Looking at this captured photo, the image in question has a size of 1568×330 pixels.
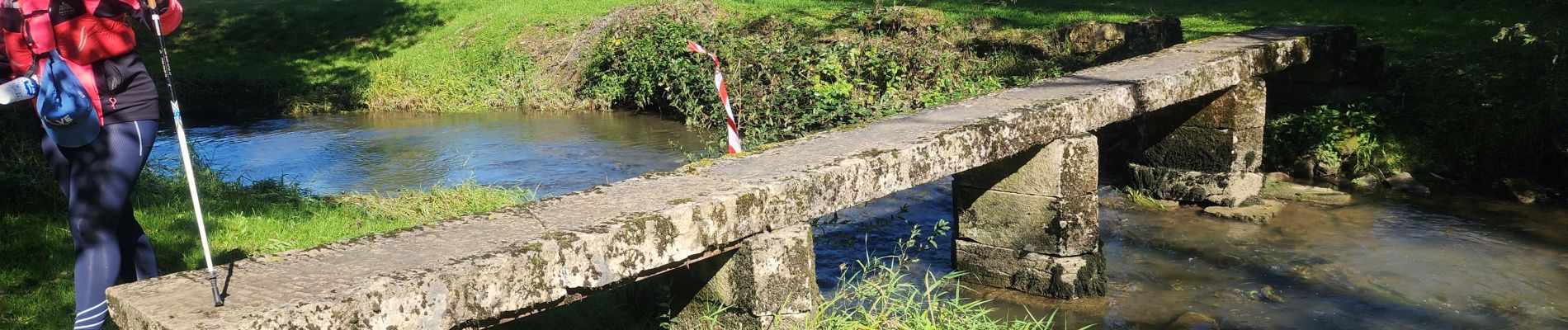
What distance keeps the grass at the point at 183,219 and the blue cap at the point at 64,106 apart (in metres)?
Answer: 1.15

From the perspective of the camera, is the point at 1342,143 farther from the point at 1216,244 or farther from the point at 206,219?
the point at 206,219

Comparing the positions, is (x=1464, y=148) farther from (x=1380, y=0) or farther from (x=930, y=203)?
(x=1380, y=0)

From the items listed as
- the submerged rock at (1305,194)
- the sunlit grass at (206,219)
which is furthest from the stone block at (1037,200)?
the submerged rock at (1305,194)

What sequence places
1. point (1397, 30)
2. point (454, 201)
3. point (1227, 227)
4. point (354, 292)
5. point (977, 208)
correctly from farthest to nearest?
point (1397, 30) < point (1227, 227) < point (454, 201) < point (977, 208) < point (354, 292)

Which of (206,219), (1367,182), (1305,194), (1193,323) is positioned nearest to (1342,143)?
(1367,182)

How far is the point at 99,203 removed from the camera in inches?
140

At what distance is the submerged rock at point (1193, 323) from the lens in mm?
5523

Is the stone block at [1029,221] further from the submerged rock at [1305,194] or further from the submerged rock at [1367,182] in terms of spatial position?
the submerged rock at [1367,182]

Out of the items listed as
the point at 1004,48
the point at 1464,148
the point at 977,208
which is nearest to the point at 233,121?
the point at 1004,48

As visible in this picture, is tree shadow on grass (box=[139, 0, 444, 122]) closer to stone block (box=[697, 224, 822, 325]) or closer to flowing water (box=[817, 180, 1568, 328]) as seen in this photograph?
flowing water (box=[817, 180, 1568, 328])

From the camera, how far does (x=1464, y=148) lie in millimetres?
8461

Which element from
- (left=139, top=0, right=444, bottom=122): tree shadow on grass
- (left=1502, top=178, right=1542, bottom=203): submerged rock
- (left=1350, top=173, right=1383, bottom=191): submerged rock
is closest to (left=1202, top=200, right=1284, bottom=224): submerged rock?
(left=1350, top=173, right=1383, bottom=191): submerged rock

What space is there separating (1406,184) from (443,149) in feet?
26.1

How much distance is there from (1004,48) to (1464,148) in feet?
14.0
